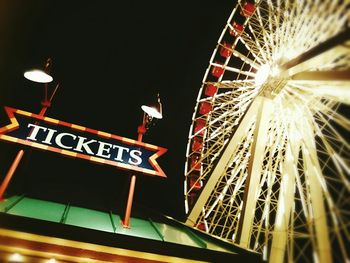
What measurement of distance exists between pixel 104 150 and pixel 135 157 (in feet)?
2.76

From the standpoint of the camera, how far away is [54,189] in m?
9.73

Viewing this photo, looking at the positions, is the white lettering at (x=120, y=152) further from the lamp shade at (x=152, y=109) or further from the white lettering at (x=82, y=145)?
the lamp shade at (x=152, y=109)

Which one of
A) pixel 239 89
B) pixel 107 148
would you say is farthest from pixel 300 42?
pixel 107 148

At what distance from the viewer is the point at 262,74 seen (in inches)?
401

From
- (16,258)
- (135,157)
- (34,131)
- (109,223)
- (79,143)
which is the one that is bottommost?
(16,258)

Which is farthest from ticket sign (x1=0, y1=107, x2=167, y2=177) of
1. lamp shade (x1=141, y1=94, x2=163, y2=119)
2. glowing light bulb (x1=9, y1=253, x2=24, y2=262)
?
glowing light bulb (x1=9, y1=253, x2=24, y2=262)

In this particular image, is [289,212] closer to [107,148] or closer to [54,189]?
[107,148]

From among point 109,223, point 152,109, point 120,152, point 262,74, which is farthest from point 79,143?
point 262,74

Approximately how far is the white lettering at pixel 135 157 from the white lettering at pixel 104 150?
602 millimetres

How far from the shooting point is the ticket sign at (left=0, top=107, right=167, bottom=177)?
778 centimetres

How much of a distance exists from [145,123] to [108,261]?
4488mm

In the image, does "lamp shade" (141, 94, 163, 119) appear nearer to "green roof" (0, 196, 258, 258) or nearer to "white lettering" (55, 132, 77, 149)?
"white lettering" (55, 132, 77, 149)

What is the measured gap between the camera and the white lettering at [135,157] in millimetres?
8180

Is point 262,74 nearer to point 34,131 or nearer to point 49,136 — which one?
point 49,136
